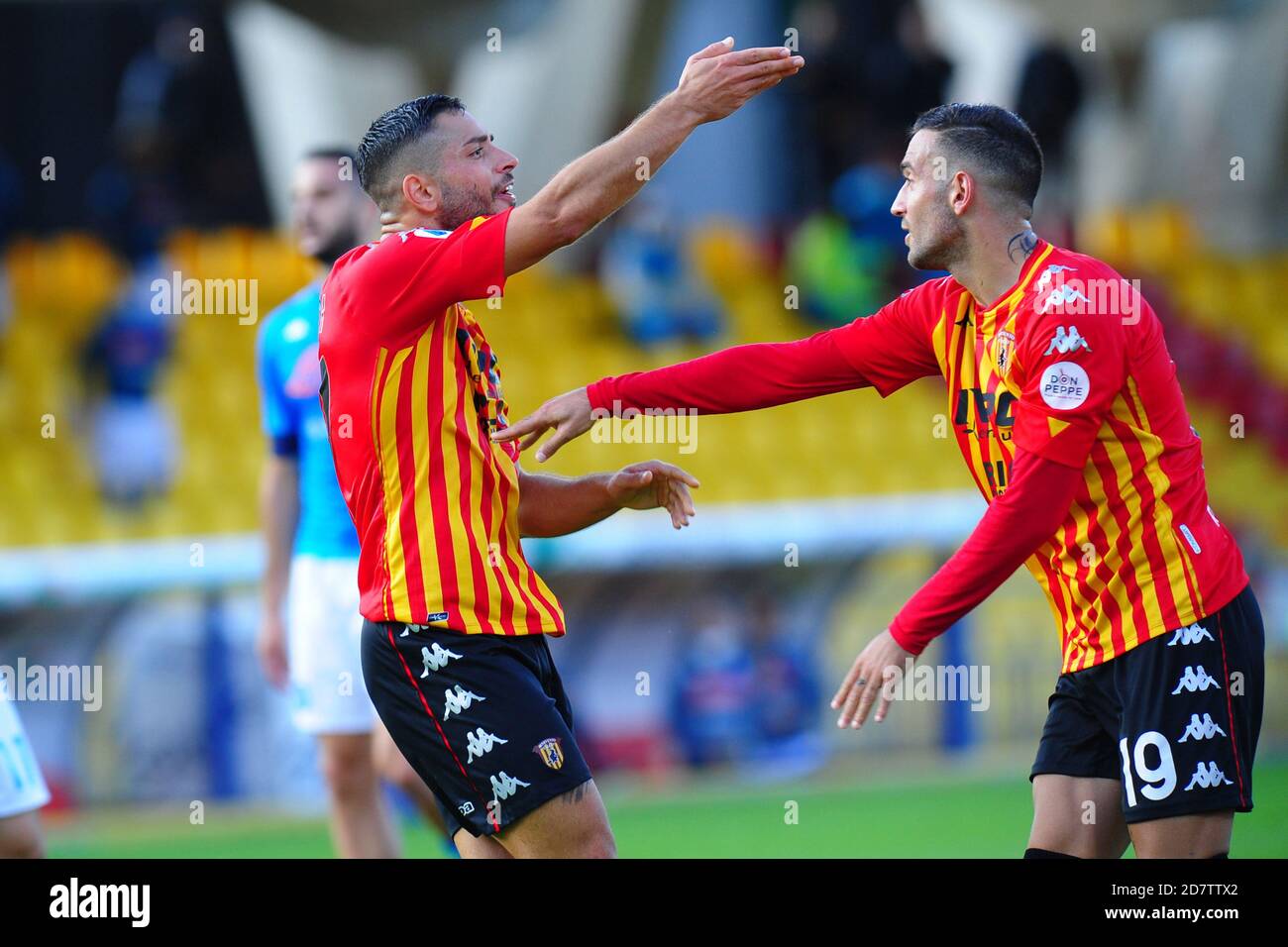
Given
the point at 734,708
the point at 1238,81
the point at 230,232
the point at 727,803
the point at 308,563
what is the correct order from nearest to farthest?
the point at 308,563 < the point at 727,803 < the point at 734,708 < the point at 230,232 < the point at 1238,81

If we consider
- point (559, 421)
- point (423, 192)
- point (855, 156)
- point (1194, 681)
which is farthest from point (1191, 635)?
point (855, 156)

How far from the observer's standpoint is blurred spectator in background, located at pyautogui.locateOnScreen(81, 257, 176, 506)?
11.8 meters

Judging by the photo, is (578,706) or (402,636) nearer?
(402,636)

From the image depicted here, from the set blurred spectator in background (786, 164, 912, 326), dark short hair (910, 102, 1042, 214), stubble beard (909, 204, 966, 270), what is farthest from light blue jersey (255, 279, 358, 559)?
blurred spectator in background (786, 164, 912, 326)

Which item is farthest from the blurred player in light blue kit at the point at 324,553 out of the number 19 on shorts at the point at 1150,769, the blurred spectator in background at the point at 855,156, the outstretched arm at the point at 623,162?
the blurred spectator in background at the point at 855,156

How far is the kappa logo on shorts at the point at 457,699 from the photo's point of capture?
12.3ft

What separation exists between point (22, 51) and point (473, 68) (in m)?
5.24

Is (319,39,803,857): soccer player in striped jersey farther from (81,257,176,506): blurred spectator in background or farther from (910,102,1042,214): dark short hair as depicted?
(81,257,176,506): blurred spectator in background

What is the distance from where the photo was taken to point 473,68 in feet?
49.8

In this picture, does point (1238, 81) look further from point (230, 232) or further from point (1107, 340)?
point (1107, 340)

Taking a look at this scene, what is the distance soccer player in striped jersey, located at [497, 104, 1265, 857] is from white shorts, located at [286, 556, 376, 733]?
1756 mm
